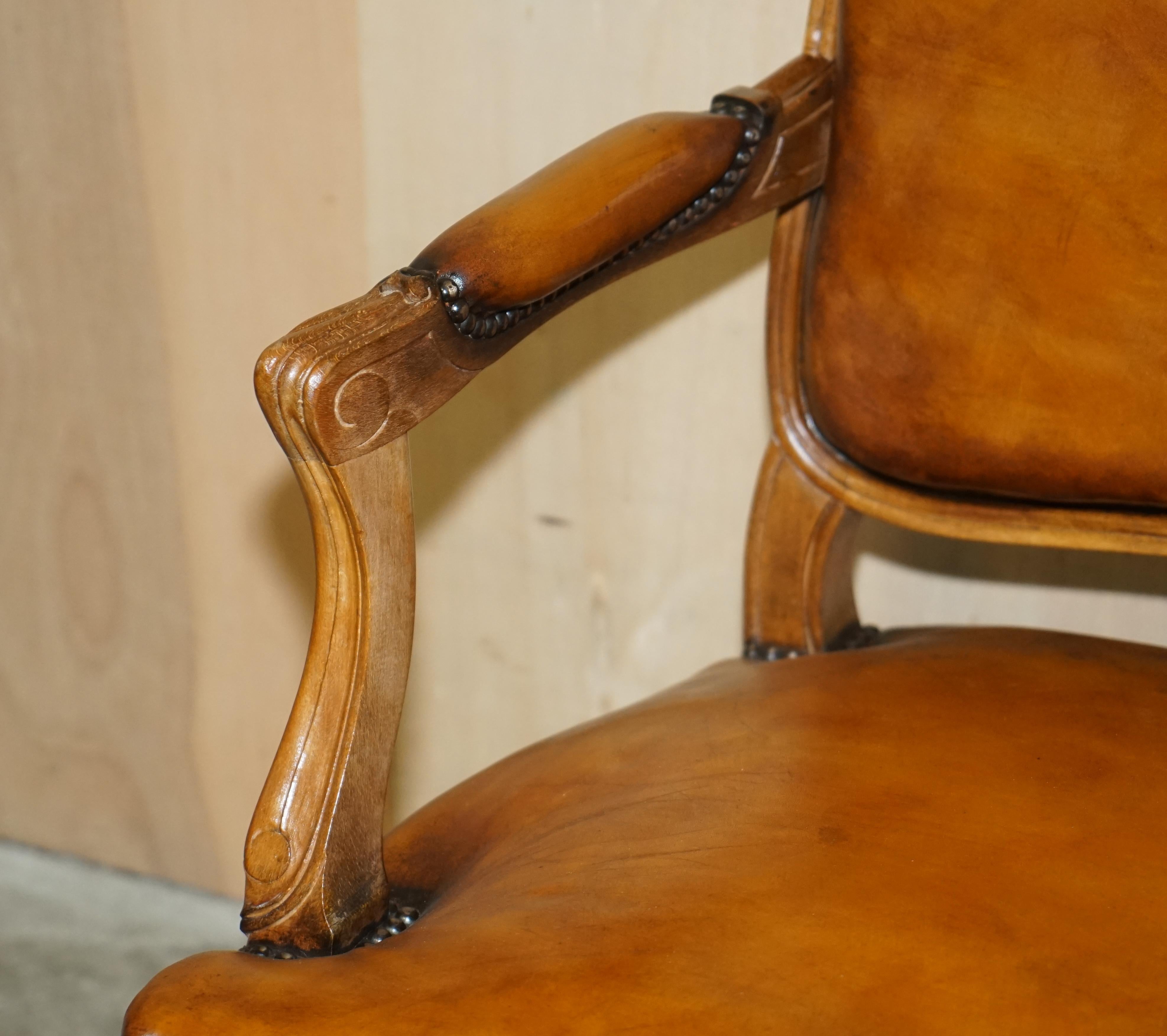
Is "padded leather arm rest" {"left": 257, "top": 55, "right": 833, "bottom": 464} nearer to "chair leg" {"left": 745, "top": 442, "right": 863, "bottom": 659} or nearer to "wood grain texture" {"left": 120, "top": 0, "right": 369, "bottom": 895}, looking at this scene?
"chair leg" {"left": 745, "top": 442, "right": 863, "bottom": 659}

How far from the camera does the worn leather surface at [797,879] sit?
46cm

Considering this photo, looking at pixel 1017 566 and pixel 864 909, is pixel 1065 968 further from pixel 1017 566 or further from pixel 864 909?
pixel 1017 566

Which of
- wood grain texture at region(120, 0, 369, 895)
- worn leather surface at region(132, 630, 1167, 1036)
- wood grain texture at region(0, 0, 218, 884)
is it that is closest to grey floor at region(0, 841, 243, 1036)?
wood grain texture at region(0, 0, 218, 884)

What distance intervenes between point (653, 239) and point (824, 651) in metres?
0.30

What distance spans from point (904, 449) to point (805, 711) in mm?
191

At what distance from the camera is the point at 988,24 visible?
0.70 metres

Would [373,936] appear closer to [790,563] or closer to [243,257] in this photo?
[790,563]

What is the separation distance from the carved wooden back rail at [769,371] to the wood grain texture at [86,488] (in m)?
0.68

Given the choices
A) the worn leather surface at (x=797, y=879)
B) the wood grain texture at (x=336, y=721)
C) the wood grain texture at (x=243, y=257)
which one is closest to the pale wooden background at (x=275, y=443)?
the wood grain texture at (x=243, y=257)

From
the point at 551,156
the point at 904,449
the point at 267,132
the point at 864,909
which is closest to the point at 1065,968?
the point at 864,909

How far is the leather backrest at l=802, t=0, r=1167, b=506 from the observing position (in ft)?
2.23

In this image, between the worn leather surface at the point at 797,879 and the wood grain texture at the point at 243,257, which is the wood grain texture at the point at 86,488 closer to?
the wood grain texture at the point at 243,257

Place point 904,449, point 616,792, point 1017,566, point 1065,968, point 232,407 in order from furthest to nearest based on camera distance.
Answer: point 232,407 → point 1017,566 → point 904,449 → point 616,792 → point 1065,968

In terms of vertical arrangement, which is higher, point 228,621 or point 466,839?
point 466,839
